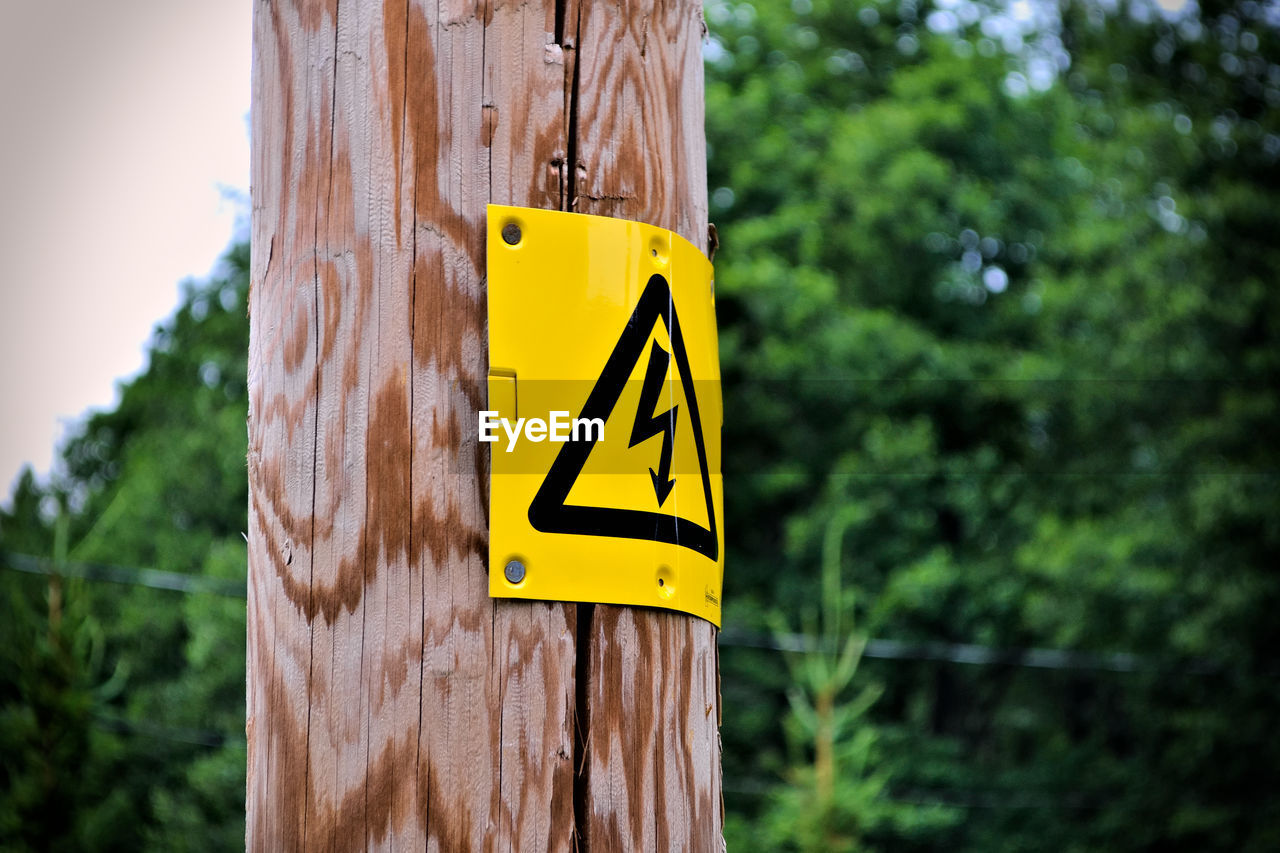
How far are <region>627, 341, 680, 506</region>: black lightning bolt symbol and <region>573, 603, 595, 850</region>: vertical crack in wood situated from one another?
0.39 feet

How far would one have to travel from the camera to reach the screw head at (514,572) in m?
0.94

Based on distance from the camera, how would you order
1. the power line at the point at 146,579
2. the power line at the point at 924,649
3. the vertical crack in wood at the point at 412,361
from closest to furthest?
the vertical crack in wood at the point at 412,361 < the power line at the point at 146,579 < the power line at the point at 924,649

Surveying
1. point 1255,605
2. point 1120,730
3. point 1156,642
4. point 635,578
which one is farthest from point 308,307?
point 1120,730

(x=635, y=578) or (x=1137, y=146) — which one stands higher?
(x=1137, y=146)

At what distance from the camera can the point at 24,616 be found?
7887 millimetres

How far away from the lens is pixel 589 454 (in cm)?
98

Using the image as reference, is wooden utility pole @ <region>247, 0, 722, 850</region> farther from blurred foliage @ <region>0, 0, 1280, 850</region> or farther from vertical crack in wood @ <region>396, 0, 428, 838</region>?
blurred foliage @ <region>0, 0, 1280, 850</region>

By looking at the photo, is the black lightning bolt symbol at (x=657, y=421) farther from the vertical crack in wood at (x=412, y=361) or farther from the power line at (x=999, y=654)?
the power line at (x=999, y=654)

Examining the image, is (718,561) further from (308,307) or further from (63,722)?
(63,722)

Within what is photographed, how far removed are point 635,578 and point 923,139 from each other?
14329 millimetres

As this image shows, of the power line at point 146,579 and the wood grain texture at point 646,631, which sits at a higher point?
the power line at point 146,579

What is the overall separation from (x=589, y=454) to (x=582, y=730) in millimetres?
207

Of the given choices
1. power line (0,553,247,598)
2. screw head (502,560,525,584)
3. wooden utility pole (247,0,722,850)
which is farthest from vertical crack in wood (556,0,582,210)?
power line (0,553,247,598)

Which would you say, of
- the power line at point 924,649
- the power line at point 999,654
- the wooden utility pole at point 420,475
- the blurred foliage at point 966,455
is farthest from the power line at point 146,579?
the wooden utility pole at point 420,475
